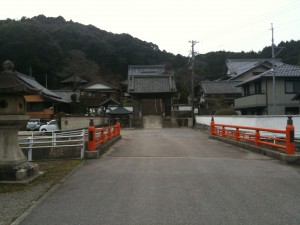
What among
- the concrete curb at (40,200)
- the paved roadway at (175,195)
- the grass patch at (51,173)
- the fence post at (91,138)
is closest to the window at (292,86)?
the paved roadway at (175,195)

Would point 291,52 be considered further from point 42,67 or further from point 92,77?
point 42,67

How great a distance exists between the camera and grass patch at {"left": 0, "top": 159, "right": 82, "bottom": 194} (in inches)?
285

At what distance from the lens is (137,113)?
41.5 m

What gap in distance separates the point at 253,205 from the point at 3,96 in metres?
6.27

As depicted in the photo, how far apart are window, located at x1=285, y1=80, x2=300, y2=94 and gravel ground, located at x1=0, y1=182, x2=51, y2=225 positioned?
28872mm

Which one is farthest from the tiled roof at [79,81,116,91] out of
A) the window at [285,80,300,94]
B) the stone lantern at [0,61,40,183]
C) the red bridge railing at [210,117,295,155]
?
the stone lantern at [0,61,40,183]

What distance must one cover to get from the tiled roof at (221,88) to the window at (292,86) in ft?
67.0

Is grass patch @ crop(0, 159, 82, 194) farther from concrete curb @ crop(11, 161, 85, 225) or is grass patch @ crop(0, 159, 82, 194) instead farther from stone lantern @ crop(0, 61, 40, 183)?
stone lantern @ crop(0, 61, 40, 183)

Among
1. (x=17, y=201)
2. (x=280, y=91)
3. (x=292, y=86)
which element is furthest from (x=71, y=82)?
(x=17, y=201)

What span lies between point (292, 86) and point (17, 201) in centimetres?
3052

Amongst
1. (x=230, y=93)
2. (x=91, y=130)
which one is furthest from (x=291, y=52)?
(x=91, y=130)

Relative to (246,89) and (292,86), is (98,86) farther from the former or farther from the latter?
(292,86)

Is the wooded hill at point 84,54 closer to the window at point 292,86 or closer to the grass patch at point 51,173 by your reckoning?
the window at point 292,86

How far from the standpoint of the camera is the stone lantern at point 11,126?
770 cm
